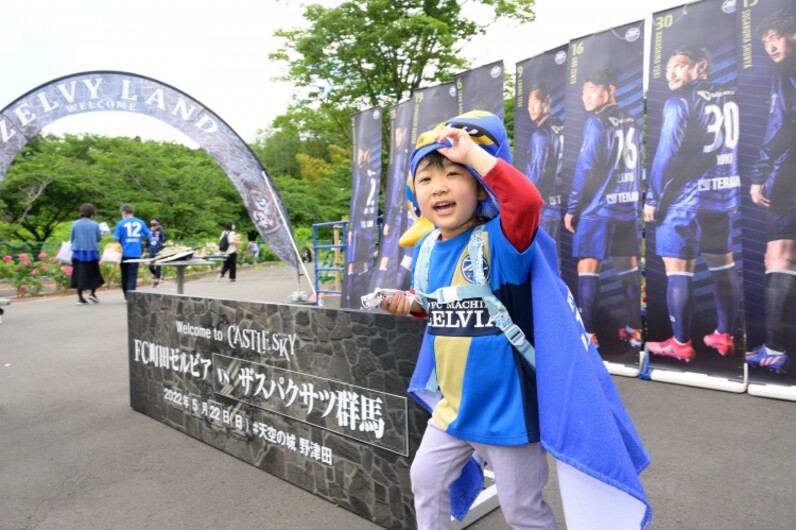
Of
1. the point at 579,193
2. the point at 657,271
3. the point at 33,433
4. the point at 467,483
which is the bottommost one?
the point at 33,433

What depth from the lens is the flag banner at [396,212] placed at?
25.1ft

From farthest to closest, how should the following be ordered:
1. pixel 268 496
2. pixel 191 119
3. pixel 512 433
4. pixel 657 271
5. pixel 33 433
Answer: pixel 191 119 < pixel 657 271 < pixel 33 433 < pixel 268 496 < pixel 512 433

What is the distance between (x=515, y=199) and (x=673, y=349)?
12.1 ft

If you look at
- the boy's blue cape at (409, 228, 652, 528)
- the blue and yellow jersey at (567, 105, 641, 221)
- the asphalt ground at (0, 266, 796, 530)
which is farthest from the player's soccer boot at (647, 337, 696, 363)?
the boy's blue cape at (409, 228, 652, 528)

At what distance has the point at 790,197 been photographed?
3848 mm

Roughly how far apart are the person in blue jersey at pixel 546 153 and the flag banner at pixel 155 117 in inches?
117

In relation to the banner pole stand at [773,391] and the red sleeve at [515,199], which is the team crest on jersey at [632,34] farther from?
the red sleeve at [515,199]

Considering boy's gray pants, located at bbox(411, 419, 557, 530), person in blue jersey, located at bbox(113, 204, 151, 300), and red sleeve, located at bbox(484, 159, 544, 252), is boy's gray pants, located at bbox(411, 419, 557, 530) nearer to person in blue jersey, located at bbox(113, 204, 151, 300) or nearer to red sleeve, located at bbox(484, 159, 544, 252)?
red sleeve, located at bbox(484, 159, 544, 252)

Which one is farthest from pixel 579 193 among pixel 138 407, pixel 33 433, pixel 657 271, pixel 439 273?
pixel 33 433

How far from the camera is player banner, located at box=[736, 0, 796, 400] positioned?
3846 millimetres

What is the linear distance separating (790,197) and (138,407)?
4956 millimetres

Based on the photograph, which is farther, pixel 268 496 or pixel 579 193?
pixel 579 193

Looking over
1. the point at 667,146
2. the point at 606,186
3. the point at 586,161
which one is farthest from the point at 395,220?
the point at 667,146

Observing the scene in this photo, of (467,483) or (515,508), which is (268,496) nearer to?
(467,483)
